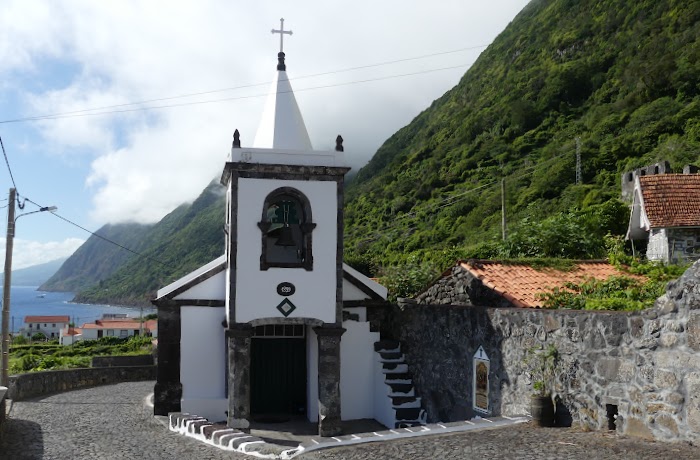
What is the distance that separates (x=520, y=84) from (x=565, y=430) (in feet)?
189

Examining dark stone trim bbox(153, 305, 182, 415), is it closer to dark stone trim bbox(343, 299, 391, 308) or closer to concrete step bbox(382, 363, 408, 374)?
dark stone trim bbox(343, 299, 391, 308)

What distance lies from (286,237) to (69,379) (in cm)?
1075

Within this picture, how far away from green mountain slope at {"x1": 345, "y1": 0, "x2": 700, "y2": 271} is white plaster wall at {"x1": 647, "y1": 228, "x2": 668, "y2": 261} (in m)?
14.9

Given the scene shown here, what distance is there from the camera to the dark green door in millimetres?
14914

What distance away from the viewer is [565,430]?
8.63 meters

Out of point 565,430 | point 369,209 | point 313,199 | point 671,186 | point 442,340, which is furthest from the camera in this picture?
point 369,209

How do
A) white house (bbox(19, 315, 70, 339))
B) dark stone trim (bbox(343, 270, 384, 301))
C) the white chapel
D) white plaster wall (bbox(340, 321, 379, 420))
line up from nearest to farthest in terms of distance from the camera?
the white chapel < white plaster wall (bbox(340, 321, 379, 420)) < dark stone trim (bbox(343, 270, 384, 301)) < white house (bbox(19, 315, 70, 339))

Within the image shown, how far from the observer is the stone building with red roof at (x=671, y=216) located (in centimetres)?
1767

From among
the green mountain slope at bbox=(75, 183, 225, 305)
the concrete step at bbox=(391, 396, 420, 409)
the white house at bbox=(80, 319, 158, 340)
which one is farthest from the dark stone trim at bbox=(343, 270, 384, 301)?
Answer: the white house at bbox=(80, 319, 158, 340)

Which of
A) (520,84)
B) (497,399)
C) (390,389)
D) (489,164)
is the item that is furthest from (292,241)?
(520,84)

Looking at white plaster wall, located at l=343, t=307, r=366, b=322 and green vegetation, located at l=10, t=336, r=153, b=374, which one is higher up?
white plaster wall, located at l=343, t=307, r=366, b=322

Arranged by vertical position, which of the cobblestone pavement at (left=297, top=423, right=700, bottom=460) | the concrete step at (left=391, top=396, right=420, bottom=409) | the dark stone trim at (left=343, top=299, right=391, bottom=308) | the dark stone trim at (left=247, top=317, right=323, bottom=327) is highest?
the dark stone trim at (left=343, top=299, right=391, bottom=308)

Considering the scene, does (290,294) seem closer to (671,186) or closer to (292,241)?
(292,241)

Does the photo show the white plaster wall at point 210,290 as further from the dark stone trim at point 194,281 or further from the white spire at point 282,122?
the white spire at point 282,122
